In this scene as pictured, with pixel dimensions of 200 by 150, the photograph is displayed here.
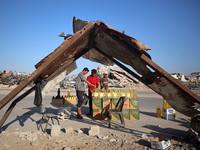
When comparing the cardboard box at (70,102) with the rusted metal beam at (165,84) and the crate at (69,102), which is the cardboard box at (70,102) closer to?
the crate at (69,102)

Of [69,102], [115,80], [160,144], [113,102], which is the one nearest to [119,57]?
[160,144]

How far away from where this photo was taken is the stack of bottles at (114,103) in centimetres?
545

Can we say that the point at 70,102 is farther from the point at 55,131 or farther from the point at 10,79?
the point at 10,79

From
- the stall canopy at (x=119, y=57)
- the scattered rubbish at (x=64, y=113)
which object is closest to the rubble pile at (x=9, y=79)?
the scattered rubbish at (x=64, y=113)

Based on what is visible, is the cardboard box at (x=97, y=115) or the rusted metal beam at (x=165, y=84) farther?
the cardboard box at (x=97, y=115)

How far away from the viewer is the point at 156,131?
4.28 metres

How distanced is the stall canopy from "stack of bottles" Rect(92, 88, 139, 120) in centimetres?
181

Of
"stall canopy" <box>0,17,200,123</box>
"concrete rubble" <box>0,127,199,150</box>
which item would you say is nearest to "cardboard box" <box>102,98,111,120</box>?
"concrete rubble" <box>0,127,199,150</box>

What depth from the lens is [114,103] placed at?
5.53 meters

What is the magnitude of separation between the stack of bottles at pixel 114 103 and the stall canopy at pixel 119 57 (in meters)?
1.81

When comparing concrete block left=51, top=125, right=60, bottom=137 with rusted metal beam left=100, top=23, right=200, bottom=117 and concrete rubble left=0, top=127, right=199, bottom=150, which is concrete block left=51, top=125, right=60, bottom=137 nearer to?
concrete rubble left=0, top=127, right=199, bottom=150

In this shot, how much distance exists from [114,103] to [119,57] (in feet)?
7.93

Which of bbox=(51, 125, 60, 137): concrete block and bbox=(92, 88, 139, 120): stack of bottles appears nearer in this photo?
bbox=(51, 125, 60, 137): concrete block

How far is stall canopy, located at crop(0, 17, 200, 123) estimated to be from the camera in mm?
2908
